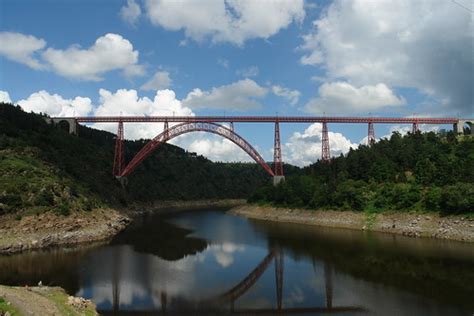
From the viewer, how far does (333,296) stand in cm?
1847

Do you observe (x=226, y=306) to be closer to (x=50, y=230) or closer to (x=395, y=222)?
(x=50, y=230)

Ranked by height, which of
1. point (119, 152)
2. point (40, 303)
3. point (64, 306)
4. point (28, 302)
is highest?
point (119, 152)

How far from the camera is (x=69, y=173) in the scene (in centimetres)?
4869

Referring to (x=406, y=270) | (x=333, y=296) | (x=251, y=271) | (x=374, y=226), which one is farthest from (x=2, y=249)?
(x=374, y=226)

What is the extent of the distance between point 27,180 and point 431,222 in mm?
40265

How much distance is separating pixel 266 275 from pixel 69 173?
116 ft

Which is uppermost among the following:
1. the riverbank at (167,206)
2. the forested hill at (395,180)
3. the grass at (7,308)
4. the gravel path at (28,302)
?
the forested hill at (395,180)

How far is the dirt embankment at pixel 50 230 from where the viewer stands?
30250 millimetres

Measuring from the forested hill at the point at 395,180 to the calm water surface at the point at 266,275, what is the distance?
18.8 feet

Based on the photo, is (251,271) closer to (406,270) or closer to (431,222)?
(406,270)

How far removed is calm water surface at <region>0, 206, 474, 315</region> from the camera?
17.4 metres

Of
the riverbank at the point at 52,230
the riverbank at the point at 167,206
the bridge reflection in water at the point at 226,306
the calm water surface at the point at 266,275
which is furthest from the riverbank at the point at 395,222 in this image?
the riverbank at the point at 167,206

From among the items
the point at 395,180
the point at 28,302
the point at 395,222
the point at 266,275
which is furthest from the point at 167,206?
the point at 28,302

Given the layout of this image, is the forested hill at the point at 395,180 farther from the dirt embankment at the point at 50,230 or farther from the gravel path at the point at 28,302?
the gravel path at the point at 28,302
